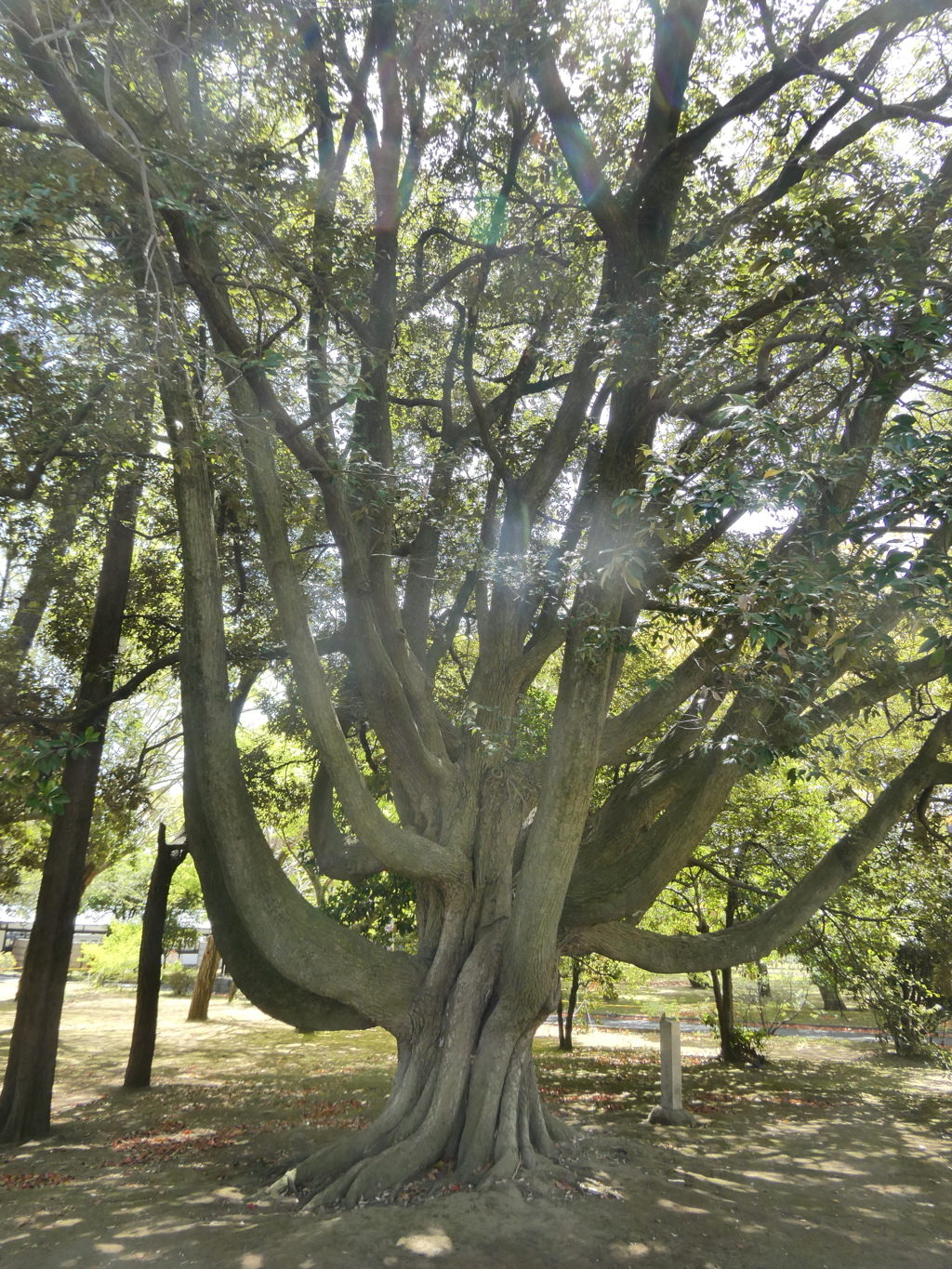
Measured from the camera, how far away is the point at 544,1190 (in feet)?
18.3

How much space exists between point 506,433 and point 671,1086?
7.26 meters

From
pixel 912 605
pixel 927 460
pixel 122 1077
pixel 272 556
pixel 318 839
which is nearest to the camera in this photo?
pixel 912 605

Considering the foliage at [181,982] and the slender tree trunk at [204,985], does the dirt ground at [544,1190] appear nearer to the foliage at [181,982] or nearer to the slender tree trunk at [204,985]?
the slender tree trunk at [204,985]

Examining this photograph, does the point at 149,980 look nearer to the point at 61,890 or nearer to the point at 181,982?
the point at 61,890

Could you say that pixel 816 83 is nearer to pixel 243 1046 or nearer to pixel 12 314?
pixel 12 314

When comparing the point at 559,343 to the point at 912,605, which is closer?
the point at 912,605

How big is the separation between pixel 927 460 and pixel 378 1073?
11.8 metres

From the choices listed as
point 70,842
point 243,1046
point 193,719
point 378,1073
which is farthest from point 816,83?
point 243,1046

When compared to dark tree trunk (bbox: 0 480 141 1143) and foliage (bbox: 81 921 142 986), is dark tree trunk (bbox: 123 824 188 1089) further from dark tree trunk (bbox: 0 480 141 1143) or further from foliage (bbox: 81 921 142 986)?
foliage (bbox: 81 921 142 986)

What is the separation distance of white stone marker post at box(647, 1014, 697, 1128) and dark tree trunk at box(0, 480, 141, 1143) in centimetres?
628

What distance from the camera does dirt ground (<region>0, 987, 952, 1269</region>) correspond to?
480cm

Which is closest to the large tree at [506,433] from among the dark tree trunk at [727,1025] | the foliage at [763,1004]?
the dark tree trunk at [727,1025]

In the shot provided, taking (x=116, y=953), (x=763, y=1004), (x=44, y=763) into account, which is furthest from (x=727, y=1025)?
(x=116, y=953)

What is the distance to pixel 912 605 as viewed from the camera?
3.20 metres
